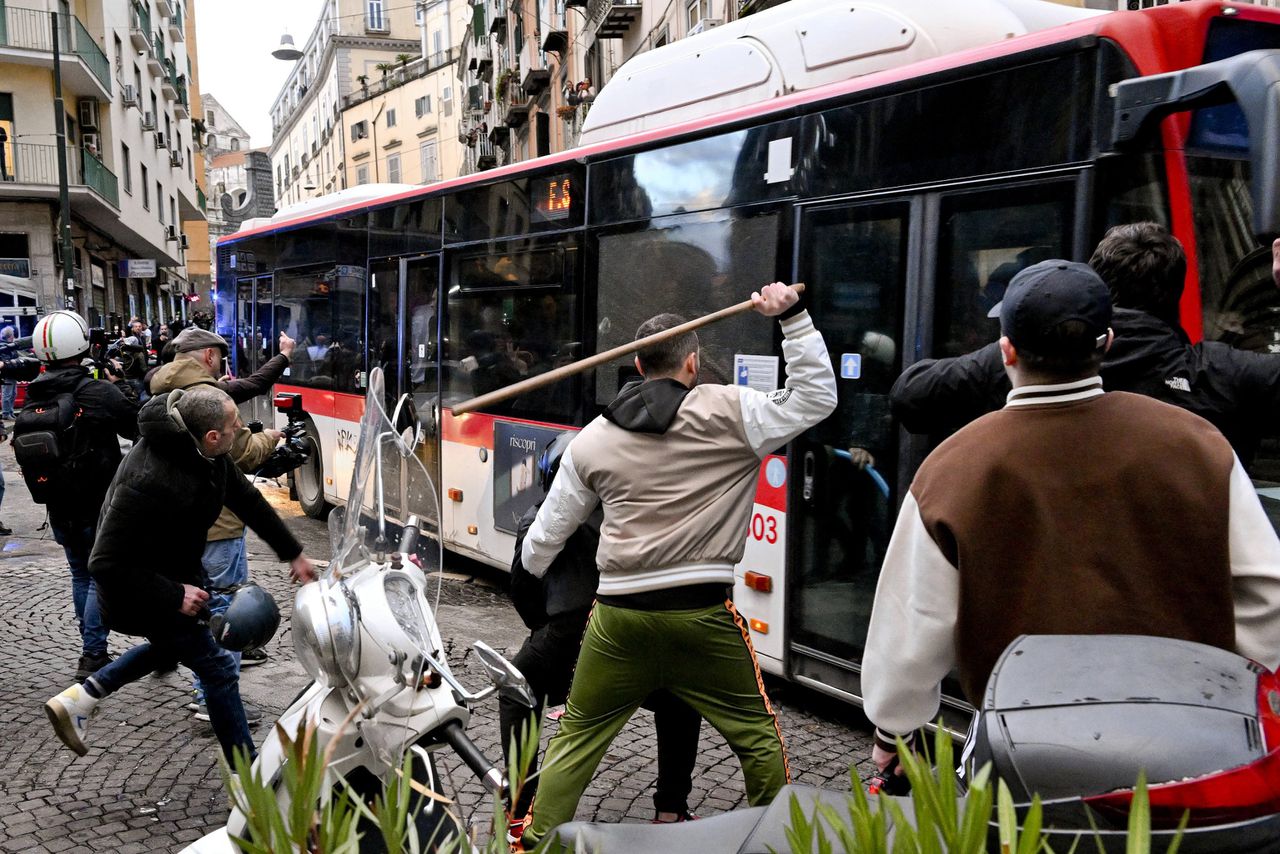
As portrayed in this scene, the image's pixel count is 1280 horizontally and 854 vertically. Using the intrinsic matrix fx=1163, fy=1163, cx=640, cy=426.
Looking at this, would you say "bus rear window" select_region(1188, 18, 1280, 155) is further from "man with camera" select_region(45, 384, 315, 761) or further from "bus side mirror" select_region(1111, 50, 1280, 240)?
"man with camera" select_region(45, 384, 315, 761)

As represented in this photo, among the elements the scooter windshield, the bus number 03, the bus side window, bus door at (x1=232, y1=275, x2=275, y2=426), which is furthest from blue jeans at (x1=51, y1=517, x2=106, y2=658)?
bus door at (x1=232, y1=275, x2=275, y2=426)

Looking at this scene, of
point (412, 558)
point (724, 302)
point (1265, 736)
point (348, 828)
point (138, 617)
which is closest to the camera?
point (348, 828)

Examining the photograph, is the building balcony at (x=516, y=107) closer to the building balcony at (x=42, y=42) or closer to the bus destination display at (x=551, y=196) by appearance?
the building balcony at (x=42, y=42)

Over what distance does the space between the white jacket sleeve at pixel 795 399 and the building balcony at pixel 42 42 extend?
1127 inches

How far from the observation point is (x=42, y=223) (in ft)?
92.2

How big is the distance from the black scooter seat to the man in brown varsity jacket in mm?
568

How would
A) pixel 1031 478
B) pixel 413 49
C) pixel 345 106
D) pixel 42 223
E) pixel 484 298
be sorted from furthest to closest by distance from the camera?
pixel 413 49 < pixel 345 106 < pixel 42 223 < pixel 484 298 < pixel 1031 478

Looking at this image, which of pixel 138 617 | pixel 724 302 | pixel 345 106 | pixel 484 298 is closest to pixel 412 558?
pixel 138 617

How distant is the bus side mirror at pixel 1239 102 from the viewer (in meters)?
3.23

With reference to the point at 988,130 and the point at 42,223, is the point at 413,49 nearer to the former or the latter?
the point at 42,223

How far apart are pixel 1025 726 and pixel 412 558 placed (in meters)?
1.68

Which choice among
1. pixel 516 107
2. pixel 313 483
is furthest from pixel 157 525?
pixel 516 107

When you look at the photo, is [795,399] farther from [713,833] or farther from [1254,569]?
[713,833]

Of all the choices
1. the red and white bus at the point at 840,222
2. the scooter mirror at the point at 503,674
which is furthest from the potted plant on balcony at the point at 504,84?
the scooter mirror at the point at 503,674
